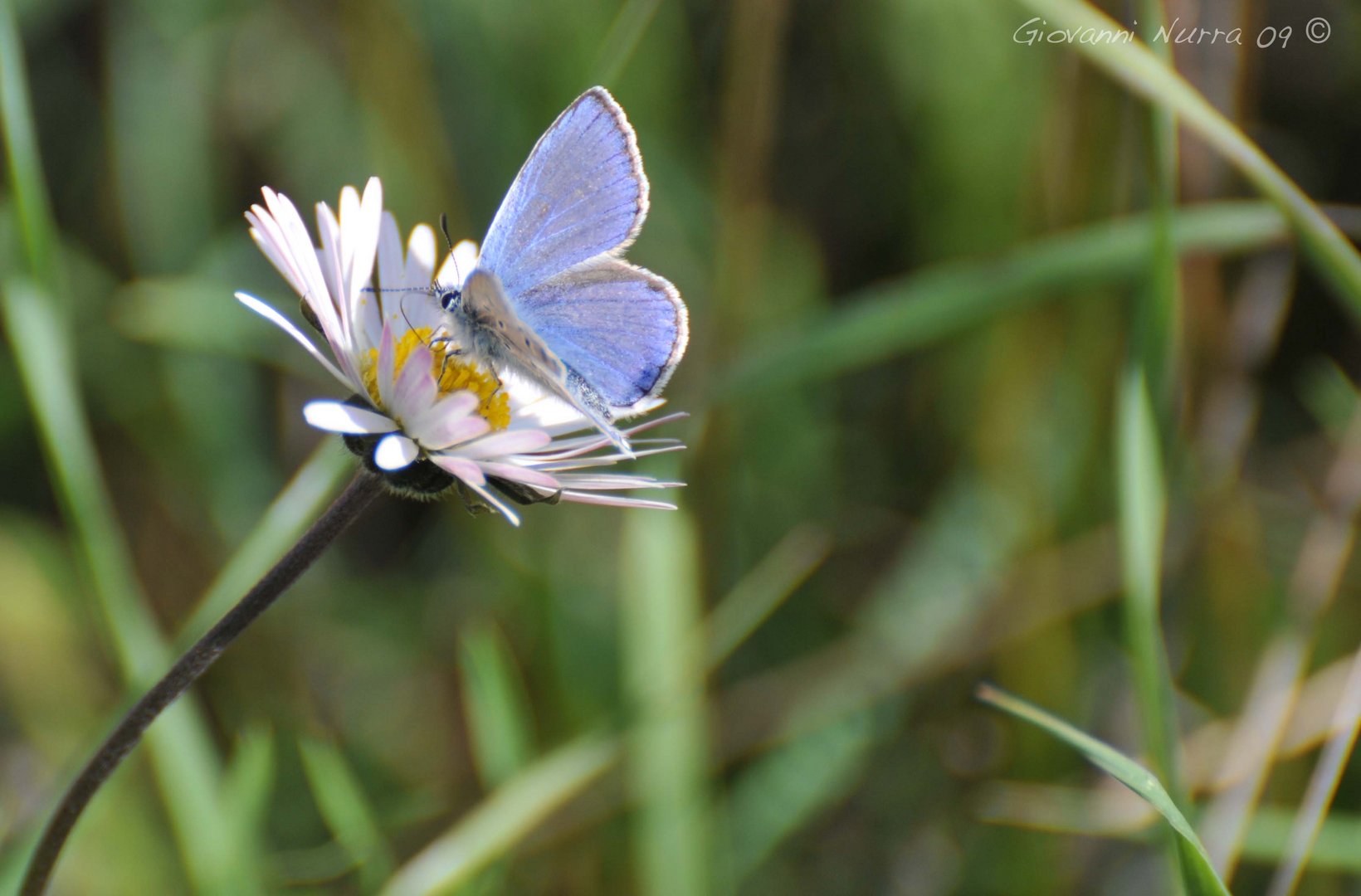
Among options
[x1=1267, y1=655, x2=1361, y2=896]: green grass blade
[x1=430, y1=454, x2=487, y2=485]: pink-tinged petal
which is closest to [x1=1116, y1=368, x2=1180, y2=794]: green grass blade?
[x1=1267, y1=655, x2=1361, y2=896]: green grass blade

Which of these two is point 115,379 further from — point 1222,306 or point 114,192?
point 1222,306

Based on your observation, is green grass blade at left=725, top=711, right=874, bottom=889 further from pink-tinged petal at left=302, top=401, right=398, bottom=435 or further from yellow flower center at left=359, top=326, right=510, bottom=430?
pink-tinged petal at left=302, top=401, right=398, bottom=435

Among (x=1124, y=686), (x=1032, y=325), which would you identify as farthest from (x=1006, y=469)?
(x=1124, y=686)

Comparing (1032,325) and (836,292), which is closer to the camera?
(1032,325)

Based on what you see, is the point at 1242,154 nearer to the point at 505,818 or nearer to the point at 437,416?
the point at 437,416

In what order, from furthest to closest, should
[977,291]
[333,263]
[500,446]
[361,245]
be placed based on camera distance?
1. [977,291]
2. [361,245]
3. [333,263]
4. [500,446]

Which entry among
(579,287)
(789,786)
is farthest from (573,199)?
(789,786)

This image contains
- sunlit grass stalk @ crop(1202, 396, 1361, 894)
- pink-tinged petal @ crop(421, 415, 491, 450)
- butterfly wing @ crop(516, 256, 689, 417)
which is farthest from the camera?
sunlit grass stalk @ crop(1202, 396, 1361, 894)
